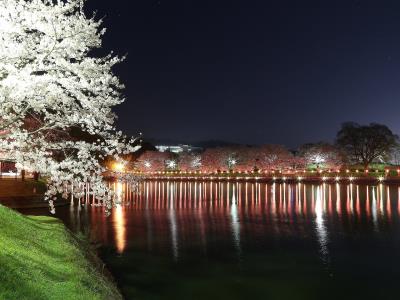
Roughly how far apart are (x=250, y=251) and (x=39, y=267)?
11.5 meters

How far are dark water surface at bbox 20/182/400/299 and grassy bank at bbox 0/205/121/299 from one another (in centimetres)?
286

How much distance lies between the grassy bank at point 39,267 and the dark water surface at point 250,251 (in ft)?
9.37

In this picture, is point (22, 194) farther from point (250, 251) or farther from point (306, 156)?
point (306, 156)

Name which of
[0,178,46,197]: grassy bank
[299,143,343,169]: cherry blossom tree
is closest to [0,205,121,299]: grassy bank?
[0,178,46,197]: grassy bank

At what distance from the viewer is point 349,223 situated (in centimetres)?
2536

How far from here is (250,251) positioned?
1795cm

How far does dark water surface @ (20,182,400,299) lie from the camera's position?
13.0 metres

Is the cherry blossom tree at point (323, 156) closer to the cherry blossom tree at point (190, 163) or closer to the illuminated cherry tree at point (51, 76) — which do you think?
the cherry blossom tree at point (190, 163)

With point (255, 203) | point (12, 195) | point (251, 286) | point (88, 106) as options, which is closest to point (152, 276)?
point (251, 286)

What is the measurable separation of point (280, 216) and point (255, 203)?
334 inches

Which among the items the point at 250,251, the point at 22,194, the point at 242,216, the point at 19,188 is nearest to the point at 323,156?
the point at 242,216

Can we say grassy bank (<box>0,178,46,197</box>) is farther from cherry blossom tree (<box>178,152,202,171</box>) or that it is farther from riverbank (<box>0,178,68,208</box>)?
cherry blossom tree (<box>178,152,202,171</box>)

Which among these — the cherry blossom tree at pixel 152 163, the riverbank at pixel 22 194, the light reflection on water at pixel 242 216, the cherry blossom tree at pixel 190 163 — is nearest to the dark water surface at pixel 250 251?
the light reflection on water at pixel 242 216

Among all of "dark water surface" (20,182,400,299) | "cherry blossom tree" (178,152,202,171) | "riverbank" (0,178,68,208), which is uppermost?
"cherry blossom tree" (178,152,202,171)
